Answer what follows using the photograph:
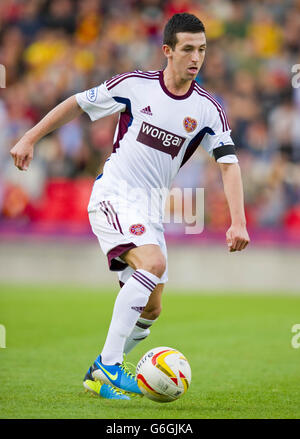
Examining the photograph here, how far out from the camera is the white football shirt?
6.30 metres

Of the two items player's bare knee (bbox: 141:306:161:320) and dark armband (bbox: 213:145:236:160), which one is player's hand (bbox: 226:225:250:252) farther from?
player's bare knee (bbox: 141:306:161:320)

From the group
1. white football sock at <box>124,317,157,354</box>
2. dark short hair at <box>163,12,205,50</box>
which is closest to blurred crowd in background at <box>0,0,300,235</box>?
white football sock at <box>124,317,157,354</box>

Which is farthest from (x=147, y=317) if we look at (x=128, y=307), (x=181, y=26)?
(x=181, y=26)

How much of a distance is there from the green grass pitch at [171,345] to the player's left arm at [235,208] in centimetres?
109

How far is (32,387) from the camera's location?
21.0 feet

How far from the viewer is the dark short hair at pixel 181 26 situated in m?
6.13

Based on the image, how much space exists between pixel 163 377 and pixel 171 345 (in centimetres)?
337

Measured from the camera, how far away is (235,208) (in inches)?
242

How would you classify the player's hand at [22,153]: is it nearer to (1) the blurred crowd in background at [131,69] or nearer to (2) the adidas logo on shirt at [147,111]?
(2) the adidas logo on shirt at [147,111]

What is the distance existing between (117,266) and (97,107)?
1158mm

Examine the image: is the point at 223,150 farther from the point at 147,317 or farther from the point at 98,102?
the point at 147,317

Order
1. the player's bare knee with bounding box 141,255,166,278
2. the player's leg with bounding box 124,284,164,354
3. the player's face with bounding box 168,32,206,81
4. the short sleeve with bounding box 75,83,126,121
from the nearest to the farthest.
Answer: the player's bare knee with bounding box 141,255,166,278
the player's face with bounding box 168,32,206,81
the short sleeve with bounding box 75,83,126,121
the player's leg with bounding box 124,284,164,354

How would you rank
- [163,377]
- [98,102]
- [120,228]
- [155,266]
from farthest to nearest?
[98,102] < [120,228] < [155,266] < [163,377]


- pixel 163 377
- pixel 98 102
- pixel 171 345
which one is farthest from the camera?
pixel 171 345
